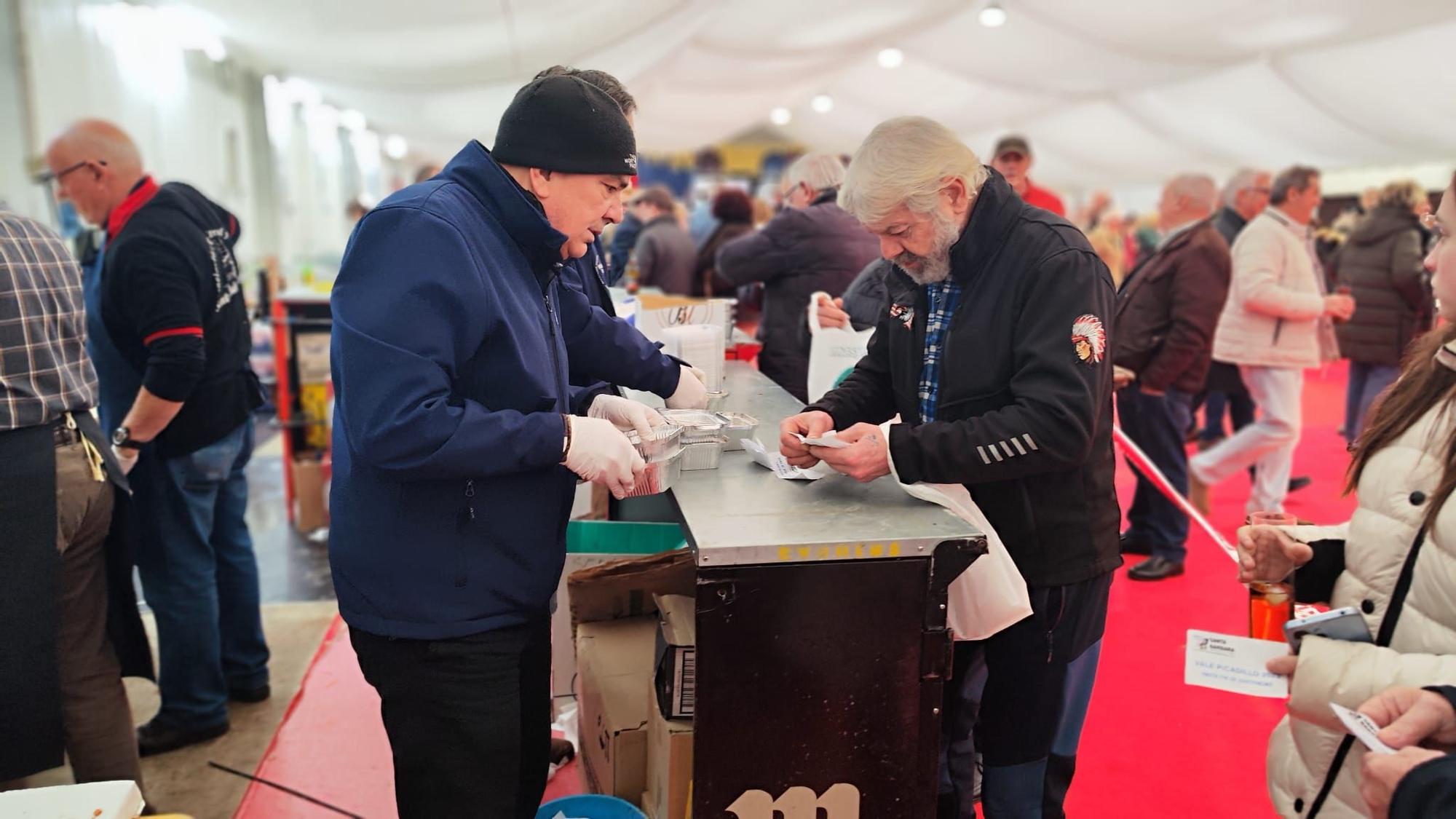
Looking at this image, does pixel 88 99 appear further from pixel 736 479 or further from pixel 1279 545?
pixel 1279 545

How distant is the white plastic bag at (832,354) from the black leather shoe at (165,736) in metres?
2.14

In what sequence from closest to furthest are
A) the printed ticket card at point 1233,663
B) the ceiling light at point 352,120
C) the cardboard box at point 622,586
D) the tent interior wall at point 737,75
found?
the printed ticket card at point 1233,663, the cardboard box at point 622,586, the tent interior wall at point 737,75, the ceiling light at point 352,120

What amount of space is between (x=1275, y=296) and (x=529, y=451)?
4176mm

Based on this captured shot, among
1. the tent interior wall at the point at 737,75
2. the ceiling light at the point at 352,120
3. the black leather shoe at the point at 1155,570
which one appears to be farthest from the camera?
the ceiling light at the point at 352,120

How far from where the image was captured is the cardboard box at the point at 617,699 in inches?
90.4

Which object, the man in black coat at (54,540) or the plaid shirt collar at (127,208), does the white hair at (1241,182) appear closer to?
the plaid shirt collar at (127,208)

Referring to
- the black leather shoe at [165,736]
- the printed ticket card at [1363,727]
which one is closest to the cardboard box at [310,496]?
the black leather shoe at [165,736]

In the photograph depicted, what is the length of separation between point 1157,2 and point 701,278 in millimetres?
4039

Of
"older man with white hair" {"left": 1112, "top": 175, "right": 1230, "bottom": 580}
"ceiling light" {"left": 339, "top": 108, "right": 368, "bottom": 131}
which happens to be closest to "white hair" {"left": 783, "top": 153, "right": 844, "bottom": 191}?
"older man with white hair" {"left": 1112, "top": 175, "right": 1230, "bottom": 580}

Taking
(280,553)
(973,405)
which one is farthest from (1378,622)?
(280,553)

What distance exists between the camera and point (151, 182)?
291 cm

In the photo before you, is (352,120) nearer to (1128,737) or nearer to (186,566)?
(186,566)

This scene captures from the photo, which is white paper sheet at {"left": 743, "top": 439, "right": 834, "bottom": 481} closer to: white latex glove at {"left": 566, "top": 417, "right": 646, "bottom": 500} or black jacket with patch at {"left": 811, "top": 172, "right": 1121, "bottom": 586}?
black jacket with patch at {"left": 811, "top": 172, "right": 1121, "bottom": 586}

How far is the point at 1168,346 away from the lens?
4215 mm
